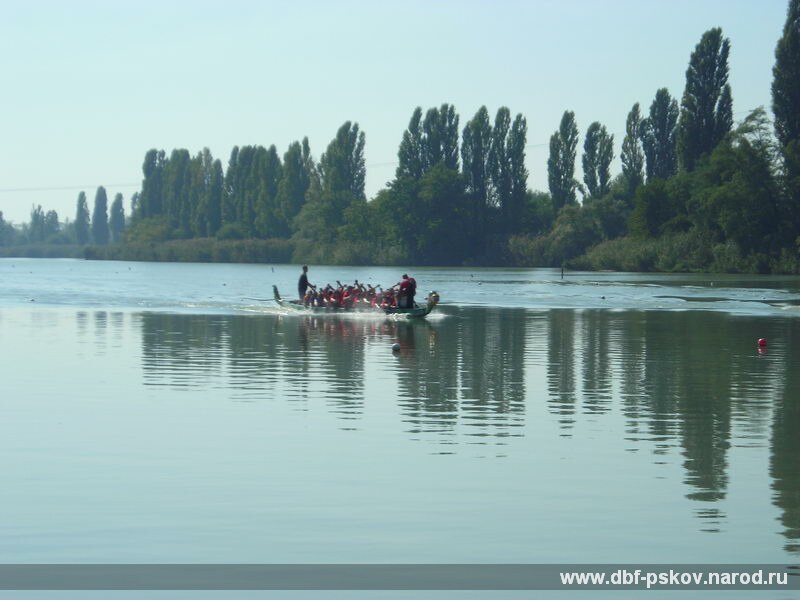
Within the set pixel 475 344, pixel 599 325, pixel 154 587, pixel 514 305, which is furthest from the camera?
pixel 514 305

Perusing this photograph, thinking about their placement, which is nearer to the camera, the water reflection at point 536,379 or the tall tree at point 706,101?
the water reflection at point 536,379

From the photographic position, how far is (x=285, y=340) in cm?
3903

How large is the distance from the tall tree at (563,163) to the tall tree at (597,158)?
254cm

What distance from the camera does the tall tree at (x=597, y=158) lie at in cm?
14725

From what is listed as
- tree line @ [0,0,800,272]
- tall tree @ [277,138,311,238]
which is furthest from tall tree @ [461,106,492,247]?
tall tree @ [277,138,311,238]

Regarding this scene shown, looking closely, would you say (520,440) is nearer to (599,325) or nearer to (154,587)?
(154,587)

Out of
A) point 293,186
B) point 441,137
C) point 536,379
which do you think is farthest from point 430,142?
point 536,379

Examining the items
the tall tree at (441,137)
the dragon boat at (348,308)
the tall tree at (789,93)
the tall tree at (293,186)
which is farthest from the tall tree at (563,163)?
the dragon boat at (348,308)

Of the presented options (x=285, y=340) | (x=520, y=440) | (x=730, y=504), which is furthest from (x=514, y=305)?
(x=730, y=504)

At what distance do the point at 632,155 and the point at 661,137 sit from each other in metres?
5.22

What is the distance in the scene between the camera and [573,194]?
15400cm

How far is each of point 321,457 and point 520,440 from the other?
3.09 meters

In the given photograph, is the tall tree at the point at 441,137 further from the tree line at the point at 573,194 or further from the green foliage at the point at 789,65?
the green foliage at the point at 789,65

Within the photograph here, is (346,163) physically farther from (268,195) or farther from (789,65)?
Answer: (789,65)
